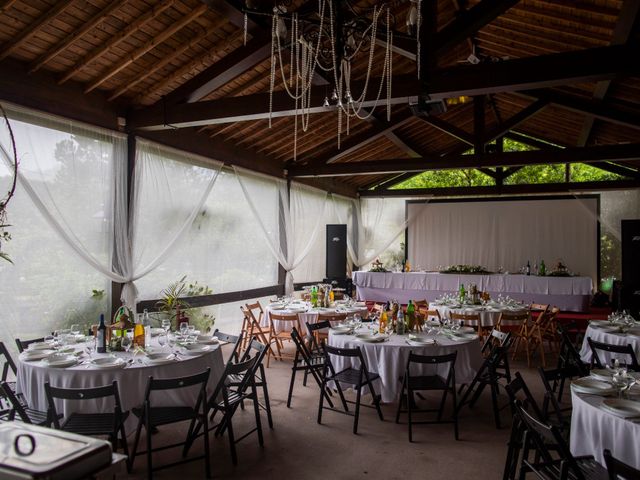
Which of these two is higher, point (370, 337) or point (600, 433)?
point (370, 337)

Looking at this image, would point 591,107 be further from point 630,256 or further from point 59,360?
point 59,360

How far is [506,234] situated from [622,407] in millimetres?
9798

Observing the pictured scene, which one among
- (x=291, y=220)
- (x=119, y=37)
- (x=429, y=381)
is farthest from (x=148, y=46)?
(x=291, y=220)

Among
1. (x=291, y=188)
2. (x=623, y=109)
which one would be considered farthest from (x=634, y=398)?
(x=291, y=188)

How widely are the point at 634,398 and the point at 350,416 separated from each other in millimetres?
2456

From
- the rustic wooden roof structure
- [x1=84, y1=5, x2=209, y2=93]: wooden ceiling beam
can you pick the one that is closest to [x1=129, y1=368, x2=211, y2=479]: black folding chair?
the rustic wooden roof structure

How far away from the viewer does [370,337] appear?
4.54m

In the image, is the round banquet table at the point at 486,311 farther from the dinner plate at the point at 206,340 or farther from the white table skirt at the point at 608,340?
the dinner plate at the point at 206,340

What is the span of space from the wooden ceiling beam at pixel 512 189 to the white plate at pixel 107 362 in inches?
403

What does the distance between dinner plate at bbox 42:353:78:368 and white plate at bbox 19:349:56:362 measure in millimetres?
59

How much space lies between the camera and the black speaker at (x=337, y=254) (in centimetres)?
1115

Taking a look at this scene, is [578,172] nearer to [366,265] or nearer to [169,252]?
[366,265]

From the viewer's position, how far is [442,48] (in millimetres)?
4688

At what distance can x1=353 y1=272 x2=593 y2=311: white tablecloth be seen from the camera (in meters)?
9.39
